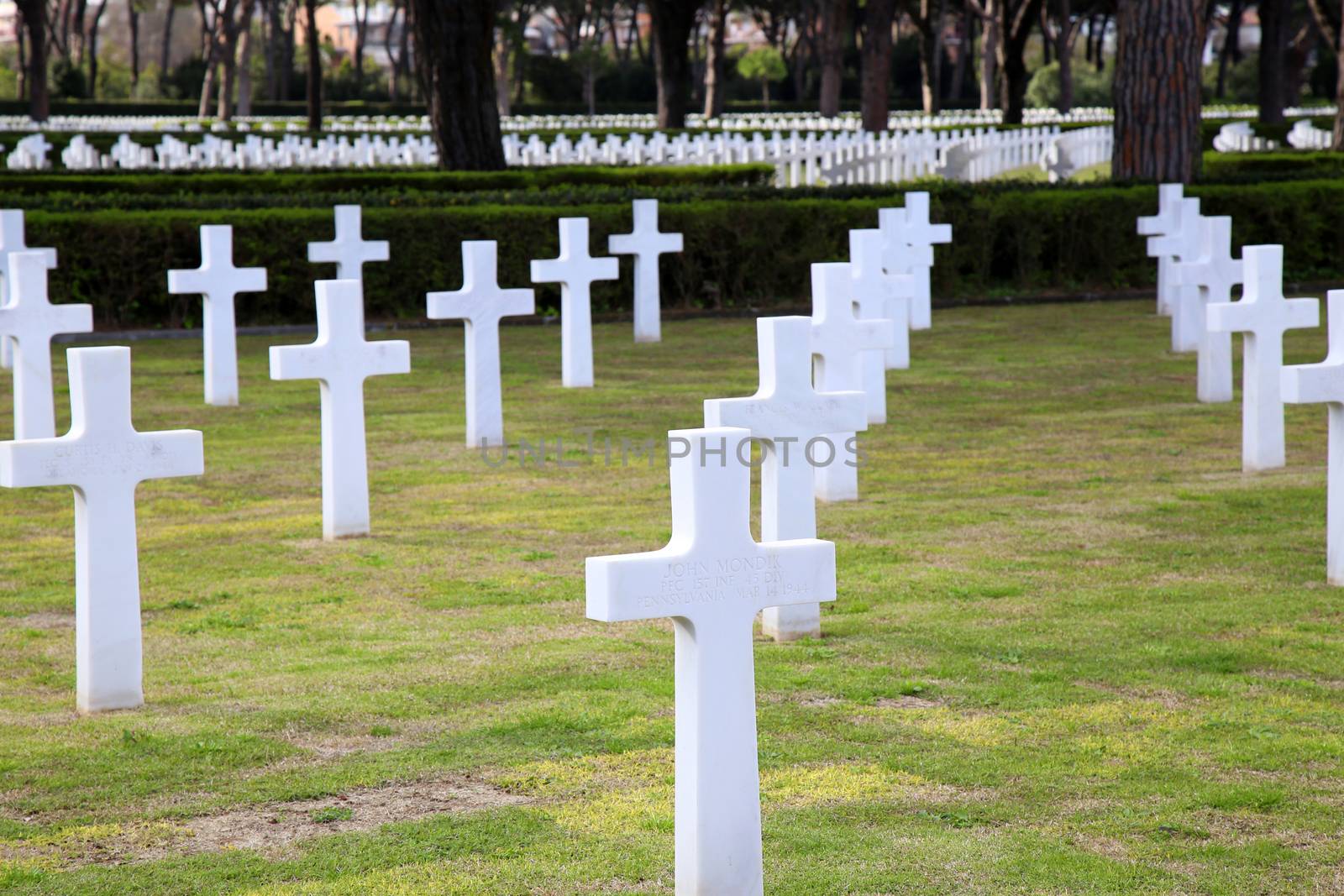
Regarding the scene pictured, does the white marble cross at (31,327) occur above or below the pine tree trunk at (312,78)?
below

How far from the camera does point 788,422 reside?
4.95 meters

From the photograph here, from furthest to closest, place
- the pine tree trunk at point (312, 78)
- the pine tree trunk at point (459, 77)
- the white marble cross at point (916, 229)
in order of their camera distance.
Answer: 1. the pine tree trunk at point (312, 78)
2. the pine tree trunk at point (459, 77)
3. the white marble cross at point (916, 229)

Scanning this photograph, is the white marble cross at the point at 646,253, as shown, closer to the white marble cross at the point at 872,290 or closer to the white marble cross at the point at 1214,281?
the white marble cross at the point at 872,290

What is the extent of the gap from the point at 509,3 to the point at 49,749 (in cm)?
6716

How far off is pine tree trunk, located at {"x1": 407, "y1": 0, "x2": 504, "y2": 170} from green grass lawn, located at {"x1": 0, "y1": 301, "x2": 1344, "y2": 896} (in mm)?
12239

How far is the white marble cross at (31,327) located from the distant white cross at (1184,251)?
6306 millimetres

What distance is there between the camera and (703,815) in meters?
3.24

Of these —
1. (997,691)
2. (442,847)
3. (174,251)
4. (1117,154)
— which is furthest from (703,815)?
(1117,154)

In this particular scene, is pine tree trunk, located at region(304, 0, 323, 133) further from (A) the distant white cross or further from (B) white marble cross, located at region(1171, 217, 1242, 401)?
(B) white marble cross, located at region(1171, 217, 1242, 401)

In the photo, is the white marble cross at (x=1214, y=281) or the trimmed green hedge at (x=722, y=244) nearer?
the white marble cross at (x=1214, y=281)

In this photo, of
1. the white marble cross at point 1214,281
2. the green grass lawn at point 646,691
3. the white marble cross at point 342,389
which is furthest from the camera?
the white marble cross at point 1214,281

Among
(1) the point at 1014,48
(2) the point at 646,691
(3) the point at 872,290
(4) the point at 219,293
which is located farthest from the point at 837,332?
(1) the point at 1014,48

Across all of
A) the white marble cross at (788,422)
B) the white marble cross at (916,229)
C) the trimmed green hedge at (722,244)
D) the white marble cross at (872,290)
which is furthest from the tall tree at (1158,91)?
the white marble cross at (788,422)

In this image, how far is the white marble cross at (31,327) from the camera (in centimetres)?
841
